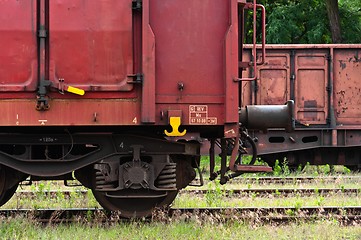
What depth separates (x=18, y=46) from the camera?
6469mm

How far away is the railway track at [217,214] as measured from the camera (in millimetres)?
7230

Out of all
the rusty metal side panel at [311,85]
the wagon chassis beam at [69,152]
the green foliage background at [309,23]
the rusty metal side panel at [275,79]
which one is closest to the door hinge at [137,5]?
the wagon chassis beam at [69,152]

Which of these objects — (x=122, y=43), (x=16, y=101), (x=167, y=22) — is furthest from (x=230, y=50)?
(x=16, y=101)

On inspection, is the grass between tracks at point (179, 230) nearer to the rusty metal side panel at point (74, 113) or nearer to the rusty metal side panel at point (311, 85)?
the rusty metal side panel at point (74, 113)

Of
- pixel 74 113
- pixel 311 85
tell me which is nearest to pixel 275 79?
pixel 311 85

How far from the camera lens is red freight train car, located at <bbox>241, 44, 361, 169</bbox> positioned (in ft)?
45.4

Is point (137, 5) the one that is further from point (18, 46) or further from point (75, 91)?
point (18, 46)

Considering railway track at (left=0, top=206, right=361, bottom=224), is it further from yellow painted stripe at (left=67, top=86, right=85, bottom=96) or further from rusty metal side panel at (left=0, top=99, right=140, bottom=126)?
yellow painted stripe at (left=67, top=86, right=85, bottom=96)

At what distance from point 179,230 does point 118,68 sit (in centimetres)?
204

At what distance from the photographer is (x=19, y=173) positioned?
7211 mm

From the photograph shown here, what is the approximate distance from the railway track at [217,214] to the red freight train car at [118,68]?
2.33 feet

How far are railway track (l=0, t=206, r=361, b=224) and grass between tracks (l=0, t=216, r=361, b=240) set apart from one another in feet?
0.64

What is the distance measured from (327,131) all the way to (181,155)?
742 centimetres

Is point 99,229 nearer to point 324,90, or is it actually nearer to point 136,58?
point 136,58
